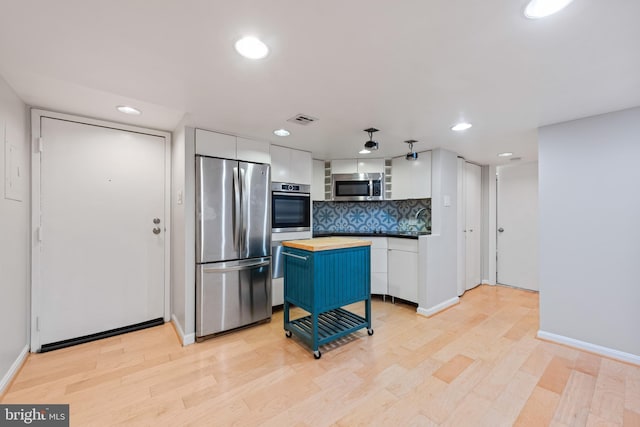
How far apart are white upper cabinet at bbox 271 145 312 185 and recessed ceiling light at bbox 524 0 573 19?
8.24 feet

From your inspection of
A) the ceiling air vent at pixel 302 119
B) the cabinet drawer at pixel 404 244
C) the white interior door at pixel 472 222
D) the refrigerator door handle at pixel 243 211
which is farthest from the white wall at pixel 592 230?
the refrigerator door handle at pixel 243 211

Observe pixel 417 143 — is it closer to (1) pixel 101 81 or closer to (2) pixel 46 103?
(1) pixel 101 81

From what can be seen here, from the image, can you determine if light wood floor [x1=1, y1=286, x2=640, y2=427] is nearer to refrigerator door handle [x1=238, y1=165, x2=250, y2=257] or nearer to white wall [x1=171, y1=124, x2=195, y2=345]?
white wall [x1=171, y1=124, x2=195, y2=345]

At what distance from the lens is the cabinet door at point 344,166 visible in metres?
3.92

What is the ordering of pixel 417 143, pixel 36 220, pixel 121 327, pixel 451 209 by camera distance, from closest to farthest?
1. pixel 36 220
2. pixel 121 327
3. pixel 417 143
4. pixel 451 209

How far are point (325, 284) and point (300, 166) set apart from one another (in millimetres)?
1657

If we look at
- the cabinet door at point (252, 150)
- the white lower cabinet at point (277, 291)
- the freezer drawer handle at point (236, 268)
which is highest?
the cabinet door at point (252, 150)

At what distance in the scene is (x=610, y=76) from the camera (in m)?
1.62

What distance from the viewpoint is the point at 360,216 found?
4324 millimetres

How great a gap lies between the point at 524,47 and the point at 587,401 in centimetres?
221

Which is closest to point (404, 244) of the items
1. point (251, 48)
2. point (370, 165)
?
point (370, 165)

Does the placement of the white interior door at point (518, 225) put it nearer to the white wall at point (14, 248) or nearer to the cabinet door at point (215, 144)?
the cabinet door at point (215, 144)

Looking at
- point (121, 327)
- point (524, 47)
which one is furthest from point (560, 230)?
point (121, 327)

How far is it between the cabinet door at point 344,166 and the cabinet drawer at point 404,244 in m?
1.16
